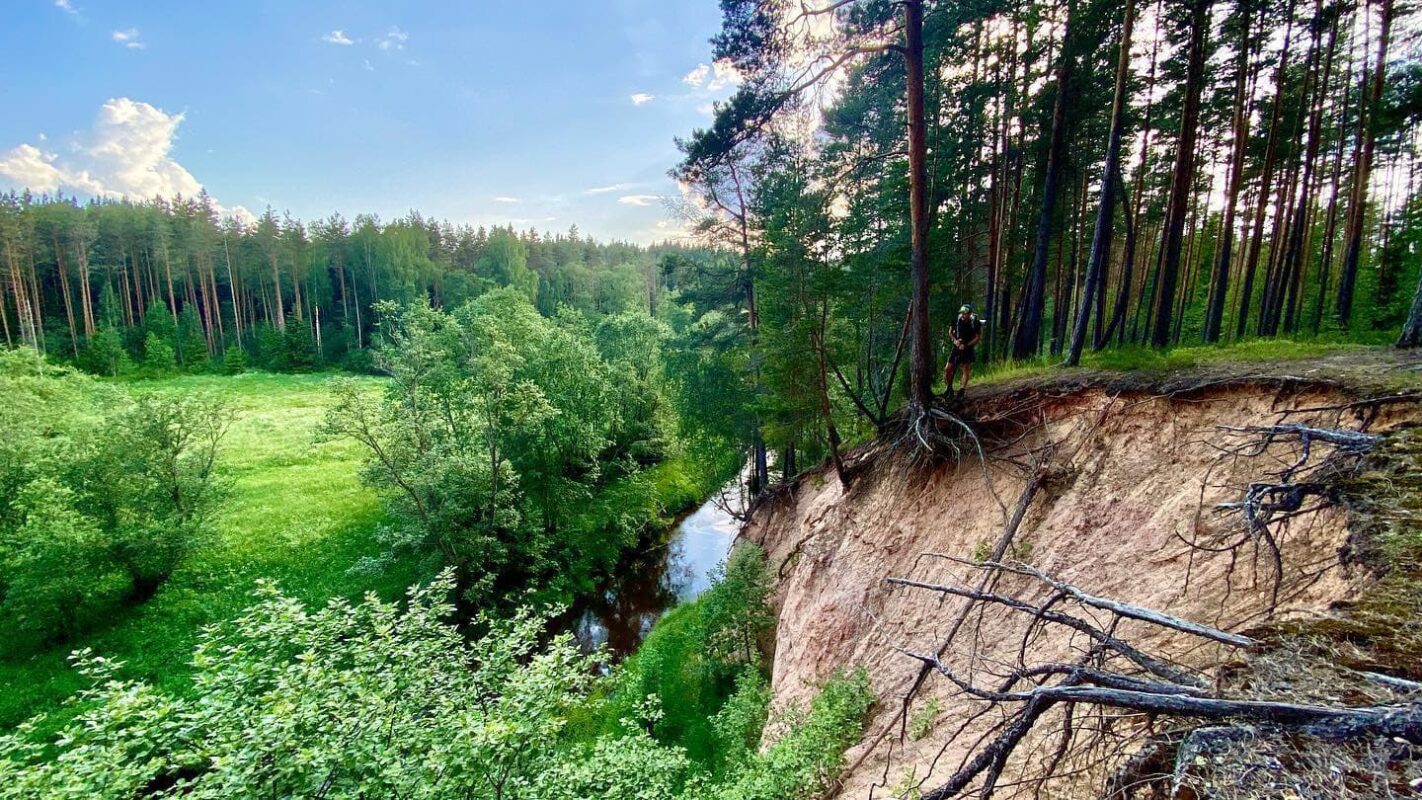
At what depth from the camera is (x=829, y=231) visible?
11961mm

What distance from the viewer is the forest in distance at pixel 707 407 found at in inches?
221

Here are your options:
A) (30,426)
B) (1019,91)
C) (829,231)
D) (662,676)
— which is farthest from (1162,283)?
(30,426)

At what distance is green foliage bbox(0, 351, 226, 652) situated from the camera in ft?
43.3

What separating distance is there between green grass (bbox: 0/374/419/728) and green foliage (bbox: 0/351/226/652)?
83 cm

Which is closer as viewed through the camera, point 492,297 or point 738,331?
point 738,331

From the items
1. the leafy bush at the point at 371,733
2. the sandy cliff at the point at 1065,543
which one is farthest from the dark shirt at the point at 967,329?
the leafy bush at the point at 371,733

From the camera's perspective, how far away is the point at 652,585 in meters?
20.4

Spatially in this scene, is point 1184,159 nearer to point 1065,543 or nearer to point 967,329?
point 967,329

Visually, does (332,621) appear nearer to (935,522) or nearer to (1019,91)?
(935,522)

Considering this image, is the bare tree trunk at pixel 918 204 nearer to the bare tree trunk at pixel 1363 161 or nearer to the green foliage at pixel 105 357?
the bare tree trunk at pixel 1363 161

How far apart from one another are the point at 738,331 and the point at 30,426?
22338 mm

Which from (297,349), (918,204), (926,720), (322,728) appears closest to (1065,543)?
(926,720)

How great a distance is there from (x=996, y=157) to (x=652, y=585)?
1861cm

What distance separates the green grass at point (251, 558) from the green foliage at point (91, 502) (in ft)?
2.71
